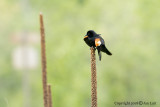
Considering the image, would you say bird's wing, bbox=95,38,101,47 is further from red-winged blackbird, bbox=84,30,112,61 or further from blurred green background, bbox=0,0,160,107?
blurred green background, bbox=0,0,160,107

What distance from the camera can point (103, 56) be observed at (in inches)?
365

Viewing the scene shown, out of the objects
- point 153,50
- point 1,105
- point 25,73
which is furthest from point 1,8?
point 1,105

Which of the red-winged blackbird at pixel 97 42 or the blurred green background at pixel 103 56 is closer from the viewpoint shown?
the red-winged blackbird at pixel 97 42

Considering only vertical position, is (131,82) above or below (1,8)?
below

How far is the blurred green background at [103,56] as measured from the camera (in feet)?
29.3

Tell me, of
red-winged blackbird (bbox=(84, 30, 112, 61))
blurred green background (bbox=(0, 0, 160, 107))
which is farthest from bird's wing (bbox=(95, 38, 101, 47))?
blurred green background (bbox=(0, 0, 160, 107))

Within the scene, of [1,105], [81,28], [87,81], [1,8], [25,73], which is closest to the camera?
[1,105]

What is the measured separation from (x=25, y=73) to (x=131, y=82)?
306 cm

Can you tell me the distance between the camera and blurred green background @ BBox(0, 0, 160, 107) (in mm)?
8945

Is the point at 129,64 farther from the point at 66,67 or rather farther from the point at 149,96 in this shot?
the point at 66,67

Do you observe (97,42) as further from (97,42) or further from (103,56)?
(103,56)

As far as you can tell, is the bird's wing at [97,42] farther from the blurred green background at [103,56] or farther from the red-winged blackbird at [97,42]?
the blurred green background at [103,56]

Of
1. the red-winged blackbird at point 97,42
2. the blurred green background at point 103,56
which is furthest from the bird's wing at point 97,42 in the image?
the blurred green background at point 103,56

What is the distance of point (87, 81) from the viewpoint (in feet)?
29.3
